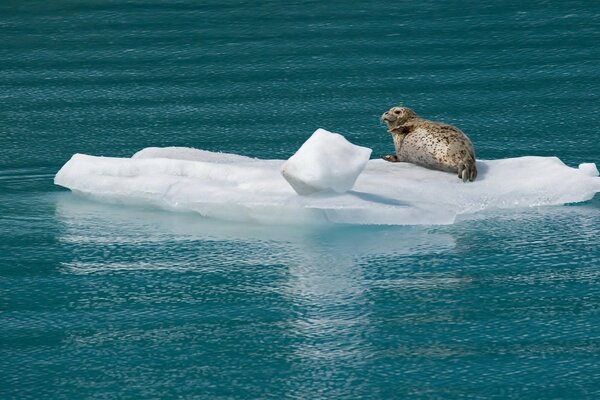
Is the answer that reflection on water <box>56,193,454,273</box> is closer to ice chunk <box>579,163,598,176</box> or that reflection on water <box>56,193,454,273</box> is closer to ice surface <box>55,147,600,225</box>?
ice surface <box>55,147,600,225</box>

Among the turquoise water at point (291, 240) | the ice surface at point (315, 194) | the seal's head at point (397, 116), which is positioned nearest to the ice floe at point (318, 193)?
the ice surface at point (315, 194)

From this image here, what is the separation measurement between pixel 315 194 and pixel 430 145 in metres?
1.25

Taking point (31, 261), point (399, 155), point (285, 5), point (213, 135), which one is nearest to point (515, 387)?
point (31, 261)

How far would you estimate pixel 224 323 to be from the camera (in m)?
7.04

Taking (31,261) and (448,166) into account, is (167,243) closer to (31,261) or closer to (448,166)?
(31,261)

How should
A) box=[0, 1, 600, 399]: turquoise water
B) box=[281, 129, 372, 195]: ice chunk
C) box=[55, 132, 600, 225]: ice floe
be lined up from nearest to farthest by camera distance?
1. box=[0, 1, 600, 399]: turquoise water
2. box=[281, 129, 372, 195]: ice chunk
3. box=[55, 132, 600, 225]: ice floe

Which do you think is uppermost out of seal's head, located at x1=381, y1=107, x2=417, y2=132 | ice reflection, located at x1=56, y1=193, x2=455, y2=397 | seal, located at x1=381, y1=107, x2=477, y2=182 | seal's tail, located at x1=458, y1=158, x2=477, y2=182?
seal's head, located at x1=381, y1=107, x2=417, y2=132

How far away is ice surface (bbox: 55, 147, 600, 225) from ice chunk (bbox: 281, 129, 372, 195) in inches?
3.9

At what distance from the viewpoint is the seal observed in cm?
923

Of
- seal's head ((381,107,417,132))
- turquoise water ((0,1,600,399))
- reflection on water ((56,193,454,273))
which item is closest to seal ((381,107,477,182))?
seal's head ((381,107,417,132))

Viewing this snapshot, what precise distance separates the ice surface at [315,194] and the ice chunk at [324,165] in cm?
10

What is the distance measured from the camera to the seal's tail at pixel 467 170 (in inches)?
360

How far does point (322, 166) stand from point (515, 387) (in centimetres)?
235

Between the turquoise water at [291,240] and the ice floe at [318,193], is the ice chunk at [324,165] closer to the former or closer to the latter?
the ice floe at [318,193]
